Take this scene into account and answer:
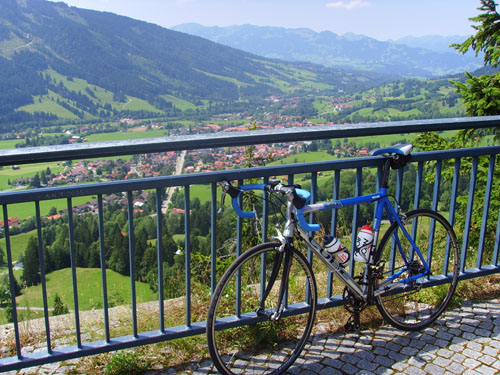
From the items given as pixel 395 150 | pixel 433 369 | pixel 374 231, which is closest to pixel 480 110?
pixel 395 150

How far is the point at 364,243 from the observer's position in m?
3.22

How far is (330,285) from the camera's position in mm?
3480

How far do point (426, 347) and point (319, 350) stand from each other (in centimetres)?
74

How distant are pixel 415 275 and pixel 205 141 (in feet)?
→ 6.11

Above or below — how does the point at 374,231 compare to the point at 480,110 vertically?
below

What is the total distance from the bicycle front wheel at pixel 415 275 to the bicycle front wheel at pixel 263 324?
0.60m

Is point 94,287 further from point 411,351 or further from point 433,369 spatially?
point 433,369

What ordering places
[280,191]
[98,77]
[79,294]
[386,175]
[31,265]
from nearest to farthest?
[280,191], [386,175], [31,265], [79,294], [98,77]

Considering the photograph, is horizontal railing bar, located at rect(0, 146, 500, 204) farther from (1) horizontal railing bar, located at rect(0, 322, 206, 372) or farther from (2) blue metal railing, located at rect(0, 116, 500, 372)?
(1) horizontal railing bar, located at rect(0, 322, 206, 372)

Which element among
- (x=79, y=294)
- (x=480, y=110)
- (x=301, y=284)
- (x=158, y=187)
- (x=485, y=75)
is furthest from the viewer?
(x=485, y=75)

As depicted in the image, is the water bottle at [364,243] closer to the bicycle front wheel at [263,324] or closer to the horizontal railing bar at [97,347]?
the bicycle front wheel at [263,324]

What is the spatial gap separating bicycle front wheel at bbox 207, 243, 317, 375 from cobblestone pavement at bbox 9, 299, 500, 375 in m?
0.14

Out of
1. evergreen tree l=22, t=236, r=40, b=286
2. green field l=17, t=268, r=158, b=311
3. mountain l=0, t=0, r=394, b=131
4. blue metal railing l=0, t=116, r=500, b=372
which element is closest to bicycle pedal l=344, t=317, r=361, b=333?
blue metal railing l=0, t=116, r=500, b=372

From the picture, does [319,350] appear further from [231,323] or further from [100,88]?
[100,88]
